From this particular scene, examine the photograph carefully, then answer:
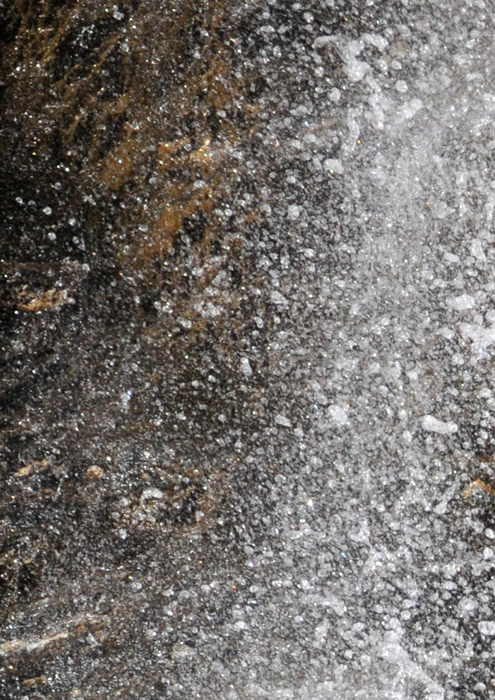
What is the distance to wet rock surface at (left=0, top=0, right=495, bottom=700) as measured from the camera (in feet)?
5.77

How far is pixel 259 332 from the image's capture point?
1.76m

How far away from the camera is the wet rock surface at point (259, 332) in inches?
69.3

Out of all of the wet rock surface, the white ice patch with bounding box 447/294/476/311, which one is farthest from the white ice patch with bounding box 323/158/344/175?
the white ice patch with bounding box 447/294/476/311

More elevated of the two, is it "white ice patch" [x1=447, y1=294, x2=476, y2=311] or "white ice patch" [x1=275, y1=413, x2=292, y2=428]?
"white ice patch" [x1=447, y1=294, x2=476, y2=311]

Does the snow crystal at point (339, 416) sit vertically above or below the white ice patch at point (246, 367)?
below

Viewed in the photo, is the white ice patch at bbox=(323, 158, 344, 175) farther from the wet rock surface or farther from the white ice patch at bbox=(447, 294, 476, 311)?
the white ice patch at bbox=(447, 294, 476, 311)

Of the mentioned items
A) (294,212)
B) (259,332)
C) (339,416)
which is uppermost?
(294,212)

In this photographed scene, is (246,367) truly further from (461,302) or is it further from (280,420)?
(461,302)

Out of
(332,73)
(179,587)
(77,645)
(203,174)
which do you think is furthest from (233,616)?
(332,73)

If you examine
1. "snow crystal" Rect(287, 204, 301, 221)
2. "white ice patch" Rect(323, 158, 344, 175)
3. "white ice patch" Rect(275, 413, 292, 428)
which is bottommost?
"white ice patch" Rect(275, 413, 292, 428)

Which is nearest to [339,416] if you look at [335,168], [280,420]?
[280,420]

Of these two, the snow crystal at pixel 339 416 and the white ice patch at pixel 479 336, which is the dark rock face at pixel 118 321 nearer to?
the snow crystal at pixel 339 416

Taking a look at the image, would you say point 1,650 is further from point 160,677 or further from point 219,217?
point 219,217

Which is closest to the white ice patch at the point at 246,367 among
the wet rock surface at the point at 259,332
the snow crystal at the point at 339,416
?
the wet rock surface at the point at 259,332
